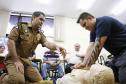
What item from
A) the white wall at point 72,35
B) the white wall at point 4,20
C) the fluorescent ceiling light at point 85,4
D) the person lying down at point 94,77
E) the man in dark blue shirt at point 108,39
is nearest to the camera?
the person lying down at point 94,77

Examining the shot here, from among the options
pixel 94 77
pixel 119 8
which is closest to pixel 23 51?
pixel 94 77

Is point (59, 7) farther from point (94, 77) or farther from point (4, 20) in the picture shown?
point (94, 77)

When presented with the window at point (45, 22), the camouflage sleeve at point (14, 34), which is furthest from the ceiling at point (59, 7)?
the camouflage sleeve at point (14, 34)

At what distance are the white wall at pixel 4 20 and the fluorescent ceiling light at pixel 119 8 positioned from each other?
344 centimetres

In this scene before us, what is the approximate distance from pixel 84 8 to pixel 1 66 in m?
3.44

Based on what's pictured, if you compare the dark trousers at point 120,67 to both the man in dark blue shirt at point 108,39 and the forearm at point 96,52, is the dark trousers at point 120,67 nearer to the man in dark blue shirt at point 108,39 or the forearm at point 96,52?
the man in dark blue shirt at point 108,39

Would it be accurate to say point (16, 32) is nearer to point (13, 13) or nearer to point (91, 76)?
point (91, 76)

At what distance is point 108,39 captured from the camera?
1.96 meters

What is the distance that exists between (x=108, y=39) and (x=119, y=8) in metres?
4.91

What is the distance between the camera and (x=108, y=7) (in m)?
6.56

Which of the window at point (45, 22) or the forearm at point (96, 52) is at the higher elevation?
the window at point (45, 22)

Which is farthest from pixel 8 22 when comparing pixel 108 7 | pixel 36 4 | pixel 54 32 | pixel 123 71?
pixel 123 71

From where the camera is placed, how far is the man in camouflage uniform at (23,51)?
7.30 feet

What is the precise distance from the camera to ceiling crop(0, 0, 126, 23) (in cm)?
625
